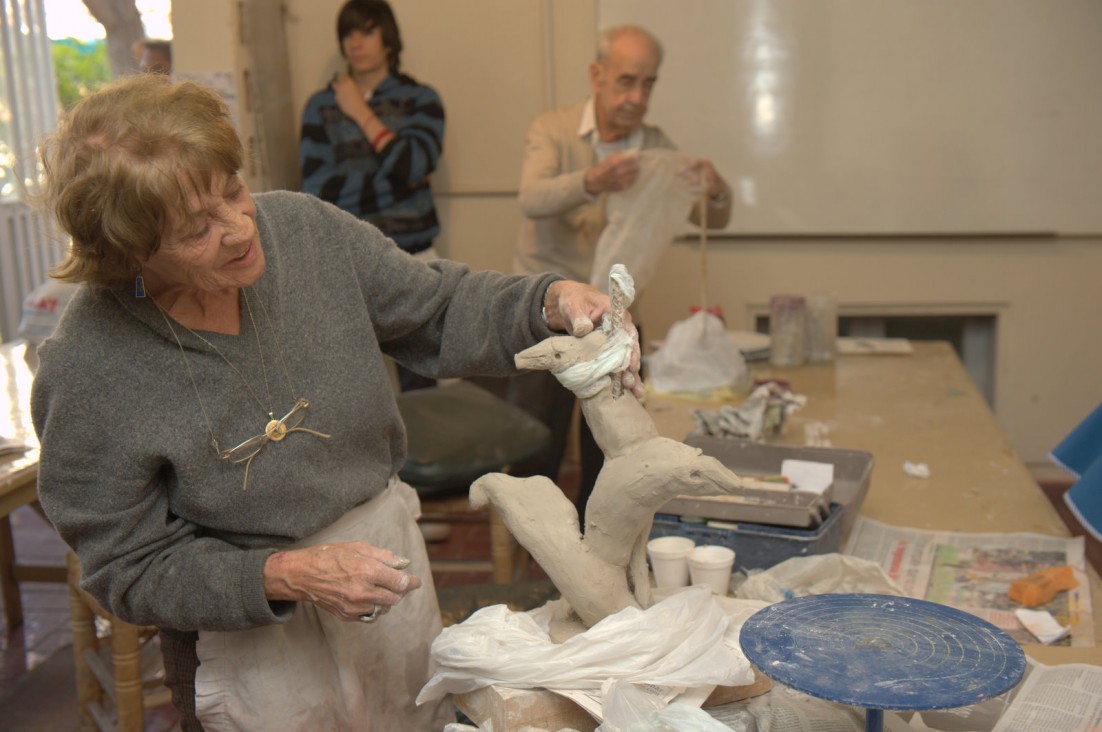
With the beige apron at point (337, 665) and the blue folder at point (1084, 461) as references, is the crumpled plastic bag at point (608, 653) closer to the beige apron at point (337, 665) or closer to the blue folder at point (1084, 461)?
the beige apron at point (337, 665)

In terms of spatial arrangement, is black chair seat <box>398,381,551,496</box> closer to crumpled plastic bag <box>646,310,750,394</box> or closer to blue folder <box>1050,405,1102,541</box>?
crumpled plastic bag <box>646,310,750,394</box>

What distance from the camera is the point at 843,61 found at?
437 centimetres

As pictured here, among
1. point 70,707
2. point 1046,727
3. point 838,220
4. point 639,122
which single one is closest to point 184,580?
point 1046,727

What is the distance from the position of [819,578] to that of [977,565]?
1.40 ft

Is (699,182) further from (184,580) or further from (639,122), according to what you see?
(184,580)

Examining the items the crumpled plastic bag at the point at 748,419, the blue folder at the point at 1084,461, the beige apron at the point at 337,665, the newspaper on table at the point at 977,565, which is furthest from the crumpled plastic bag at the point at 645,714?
the crumpled plastic bag at the point at 748,419

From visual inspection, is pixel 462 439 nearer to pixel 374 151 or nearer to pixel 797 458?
pixel 797 458

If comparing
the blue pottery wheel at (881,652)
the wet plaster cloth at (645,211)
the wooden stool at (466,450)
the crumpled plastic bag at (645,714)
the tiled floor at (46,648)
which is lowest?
the tiled floor at (46,648)

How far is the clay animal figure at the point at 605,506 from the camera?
141cm

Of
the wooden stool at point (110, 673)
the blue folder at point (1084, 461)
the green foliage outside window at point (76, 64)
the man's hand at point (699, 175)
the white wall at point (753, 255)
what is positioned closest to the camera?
the blue folder at point (1084, 461)

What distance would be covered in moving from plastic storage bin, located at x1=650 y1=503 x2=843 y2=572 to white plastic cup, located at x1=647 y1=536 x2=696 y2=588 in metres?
0.08

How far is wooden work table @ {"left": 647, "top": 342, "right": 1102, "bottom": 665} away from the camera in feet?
7.41

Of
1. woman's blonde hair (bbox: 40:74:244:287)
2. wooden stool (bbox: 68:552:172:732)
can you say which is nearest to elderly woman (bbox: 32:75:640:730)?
woman's blonde hair (bbox: 40:74:244:287)

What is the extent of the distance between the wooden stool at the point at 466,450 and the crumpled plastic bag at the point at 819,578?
1100 millimetres
